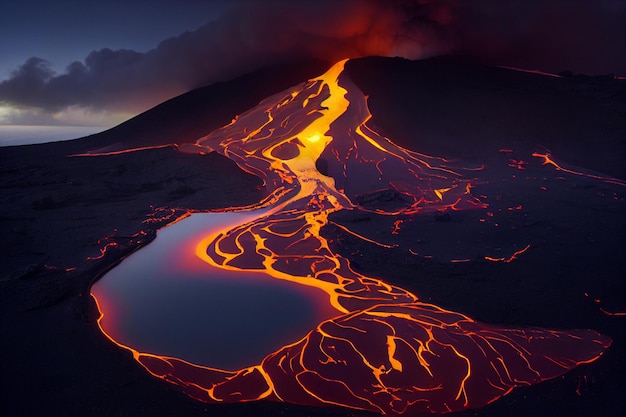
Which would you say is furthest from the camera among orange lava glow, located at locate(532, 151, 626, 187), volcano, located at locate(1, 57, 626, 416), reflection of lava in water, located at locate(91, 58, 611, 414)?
orange lava glow, located at locate(532, 151, 626, 187)

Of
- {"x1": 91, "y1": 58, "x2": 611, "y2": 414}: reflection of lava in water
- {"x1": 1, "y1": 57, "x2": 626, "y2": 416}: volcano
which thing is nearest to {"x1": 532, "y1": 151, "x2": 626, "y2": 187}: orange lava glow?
{"x1": 1, "y1": 57, "x2": 626, "y2": 416}: volcano

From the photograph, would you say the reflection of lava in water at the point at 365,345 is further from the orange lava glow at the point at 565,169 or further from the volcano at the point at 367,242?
the orange lava glow at the point at 565,169

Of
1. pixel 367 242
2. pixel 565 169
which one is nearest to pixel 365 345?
pixel 367 242

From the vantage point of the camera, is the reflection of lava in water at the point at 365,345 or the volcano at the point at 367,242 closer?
the reflection of lava in water at the point at 365,345

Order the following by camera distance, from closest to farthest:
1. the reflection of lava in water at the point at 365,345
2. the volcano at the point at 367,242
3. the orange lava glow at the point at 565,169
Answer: the reflection of lava in water at the point at 365,345
the volcano at the point at 367,242
the orange lava glow at the point at 565,169

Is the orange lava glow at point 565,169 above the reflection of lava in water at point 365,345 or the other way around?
above

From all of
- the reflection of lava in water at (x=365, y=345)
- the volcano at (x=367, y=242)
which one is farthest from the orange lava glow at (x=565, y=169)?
the reflection of lava in water at (x=365, y=345)

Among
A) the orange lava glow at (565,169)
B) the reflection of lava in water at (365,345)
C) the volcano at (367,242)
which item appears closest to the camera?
the reflection of lava in water at (365,345)

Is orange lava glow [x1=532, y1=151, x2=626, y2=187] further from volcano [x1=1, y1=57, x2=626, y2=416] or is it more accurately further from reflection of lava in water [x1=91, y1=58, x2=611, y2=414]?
reflection of lava in water [x1=91, y1=58, x2=611, y2=414]
